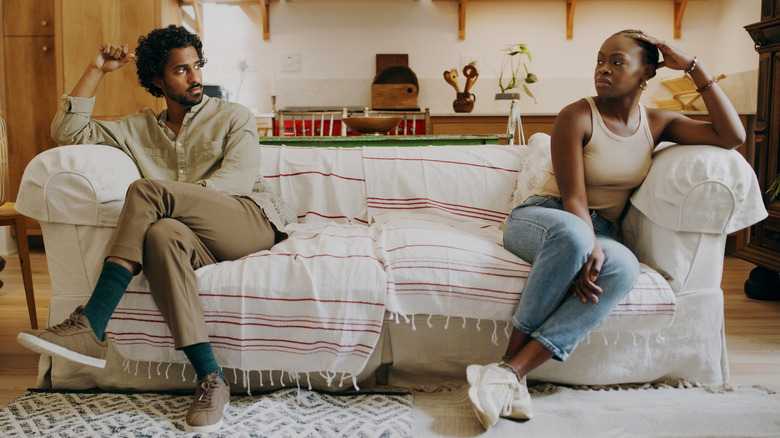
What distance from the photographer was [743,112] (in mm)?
3957

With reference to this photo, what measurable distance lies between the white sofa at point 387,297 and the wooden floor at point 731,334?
204 mm

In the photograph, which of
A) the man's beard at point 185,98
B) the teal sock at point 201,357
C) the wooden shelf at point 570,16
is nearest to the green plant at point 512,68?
the wooden shelf at point 570,16

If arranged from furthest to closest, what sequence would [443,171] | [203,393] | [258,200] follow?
[443,171] < [258,200] < [203,393]

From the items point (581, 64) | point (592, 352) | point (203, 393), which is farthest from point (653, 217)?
point (581, 64)

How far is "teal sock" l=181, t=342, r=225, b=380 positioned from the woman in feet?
2.21

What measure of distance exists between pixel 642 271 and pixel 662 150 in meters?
0.39

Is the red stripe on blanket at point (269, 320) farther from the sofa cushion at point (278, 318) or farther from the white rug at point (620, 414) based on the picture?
the white rug at point (620, 414)

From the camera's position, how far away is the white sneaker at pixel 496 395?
1.51 metres

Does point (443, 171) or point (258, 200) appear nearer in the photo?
point (258, 200)

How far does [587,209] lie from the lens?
1.78 meters

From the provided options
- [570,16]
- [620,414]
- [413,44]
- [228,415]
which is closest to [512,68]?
[570,16]

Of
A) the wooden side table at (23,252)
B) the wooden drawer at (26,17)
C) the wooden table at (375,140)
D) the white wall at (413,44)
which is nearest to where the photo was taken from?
the wooden side table at (23,252)

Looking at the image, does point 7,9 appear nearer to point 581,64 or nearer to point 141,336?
point 141,336

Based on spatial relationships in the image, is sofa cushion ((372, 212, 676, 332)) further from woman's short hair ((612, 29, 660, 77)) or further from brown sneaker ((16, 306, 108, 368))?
brown sneaker ((16, 306, 108, 368))
